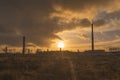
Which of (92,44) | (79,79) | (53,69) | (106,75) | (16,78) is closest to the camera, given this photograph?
(16,78)

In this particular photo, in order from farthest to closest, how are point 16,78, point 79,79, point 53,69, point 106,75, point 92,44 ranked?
point 92,44
point 53,69
point 106,75
point 79,79
point 16,78

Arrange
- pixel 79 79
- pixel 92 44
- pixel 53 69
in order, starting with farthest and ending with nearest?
pixel 92 44 → pixel 53 69 → pixel 79 79

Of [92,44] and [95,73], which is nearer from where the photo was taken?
[95,73]

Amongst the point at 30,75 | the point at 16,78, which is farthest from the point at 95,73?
the point at 16,78

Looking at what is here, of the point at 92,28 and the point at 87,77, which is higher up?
the point at 92,28

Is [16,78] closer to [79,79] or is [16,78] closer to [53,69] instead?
→ [79,79]

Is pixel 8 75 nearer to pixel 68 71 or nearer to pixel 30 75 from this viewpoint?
pixel 30 75

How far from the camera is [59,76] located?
27.1 metres

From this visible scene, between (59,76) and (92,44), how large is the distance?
45.8m

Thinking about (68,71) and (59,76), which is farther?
(68,71)

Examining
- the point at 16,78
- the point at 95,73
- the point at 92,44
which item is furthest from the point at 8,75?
the point at 92,44

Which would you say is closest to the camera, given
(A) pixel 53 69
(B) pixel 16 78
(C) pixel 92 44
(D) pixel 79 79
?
(B) pixel 16 78

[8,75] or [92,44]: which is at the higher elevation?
[92,44]

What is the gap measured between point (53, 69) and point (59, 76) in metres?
4.57
